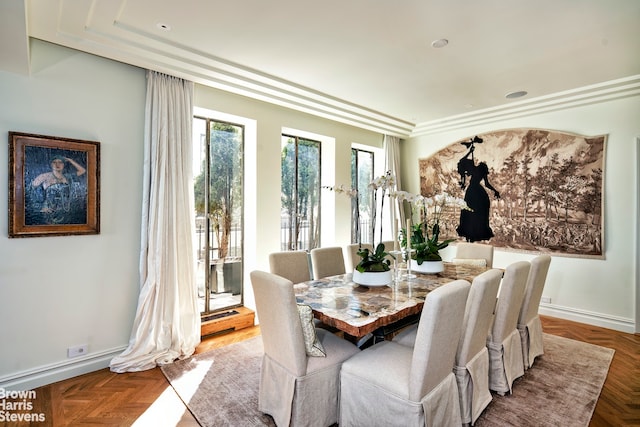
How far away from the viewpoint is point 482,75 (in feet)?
11.2

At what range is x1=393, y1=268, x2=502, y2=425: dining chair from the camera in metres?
1.96

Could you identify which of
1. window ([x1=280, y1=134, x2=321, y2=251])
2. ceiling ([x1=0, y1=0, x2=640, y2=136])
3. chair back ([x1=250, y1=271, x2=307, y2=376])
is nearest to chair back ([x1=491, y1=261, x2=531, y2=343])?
chair back ([x1=250, y1=271, x2=307, y2=376])

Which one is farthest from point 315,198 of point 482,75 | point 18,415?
point 18,415

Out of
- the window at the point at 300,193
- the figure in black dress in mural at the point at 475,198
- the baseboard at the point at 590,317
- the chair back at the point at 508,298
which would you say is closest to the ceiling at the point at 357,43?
the window at the point at 300,193

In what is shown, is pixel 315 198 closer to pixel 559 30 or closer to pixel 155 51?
pixel 155 51

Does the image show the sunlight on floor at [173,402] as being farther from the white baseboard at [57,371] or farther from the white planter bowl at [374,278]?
the white planter bowl at [374,278]

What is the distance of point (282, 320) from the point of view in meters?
1.88

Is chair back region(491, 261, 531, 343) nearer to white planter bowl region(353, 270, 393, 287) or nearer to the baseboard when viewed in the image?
white planter bowl region(353, 270, 393, 287)

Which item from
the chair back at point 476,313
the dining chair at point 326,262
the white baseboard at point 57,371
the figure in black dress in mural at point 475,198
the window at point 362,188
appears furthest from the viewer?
the window at point 362,188

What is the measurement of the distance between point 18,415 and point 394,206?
512 cm

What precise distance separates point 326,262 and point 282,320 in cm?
157

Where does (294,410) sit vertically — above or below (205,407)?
above

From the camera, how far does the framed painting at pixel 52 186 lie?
2.46m

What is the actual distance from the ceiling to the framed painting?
0.60 meters
